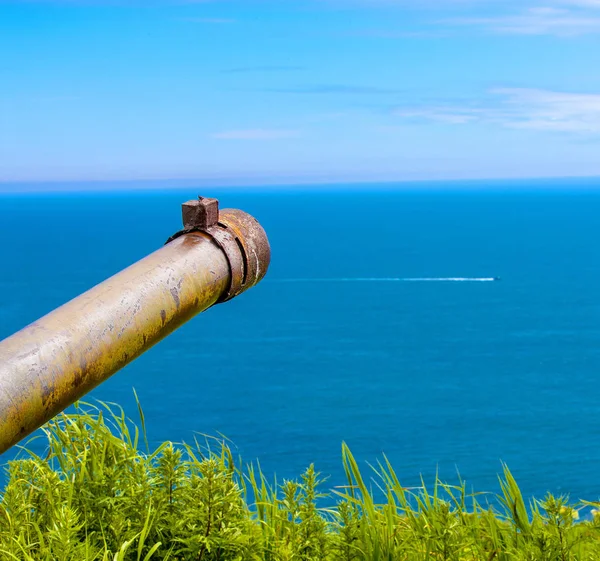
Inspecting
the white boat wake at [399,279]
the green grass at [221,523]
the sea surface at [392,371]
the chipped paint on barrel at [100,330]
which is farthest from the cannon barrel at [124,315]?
the white boat wake at [399,279]

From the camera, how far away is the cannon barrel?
3141 millimetres

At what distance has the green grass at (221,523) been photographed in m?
4.07

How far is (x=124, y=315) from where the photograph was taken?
354cm

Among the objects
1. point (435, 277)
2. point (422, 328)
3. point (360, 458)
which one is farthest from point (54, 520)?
point (435, 277)

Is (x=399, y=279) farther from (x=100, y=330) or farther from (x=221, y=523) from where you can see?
(x=100, y=330)

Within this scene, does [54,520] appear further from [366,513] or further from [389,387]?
[389,387]

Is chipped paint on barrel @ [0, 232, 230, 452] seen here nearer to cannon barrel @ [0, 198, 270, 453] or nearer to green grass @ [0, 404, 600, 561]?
cannon barrel @ [0, 198, 270, 453]

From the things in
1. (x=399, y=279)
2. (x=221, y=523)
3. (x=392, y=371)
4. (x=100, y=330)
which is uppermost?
(x=100, y=330)

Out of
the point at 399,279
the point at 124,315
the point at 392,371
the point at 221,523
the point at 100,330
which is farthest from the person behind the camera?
the point at 399,279

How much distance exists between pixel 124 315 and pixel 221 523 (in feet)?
4.14

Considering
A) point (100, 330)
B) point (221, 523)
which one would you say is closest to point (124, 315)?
point (100, 330)

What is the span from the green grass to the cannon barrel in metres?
0.81

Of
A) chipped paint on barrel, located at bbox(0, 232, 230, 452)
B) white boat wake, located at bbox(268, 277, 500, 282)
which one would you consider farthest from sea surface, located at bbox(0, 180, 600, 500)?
chipped paint on barrel, located at bbox(0, 232, 230, 452)

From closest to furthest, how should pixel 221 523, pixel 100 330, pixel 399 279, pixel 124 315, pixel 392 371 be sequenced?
pixel 100 330, pixel 124 315, pixel 221 523, pixel 392 371, pixel 399 279
